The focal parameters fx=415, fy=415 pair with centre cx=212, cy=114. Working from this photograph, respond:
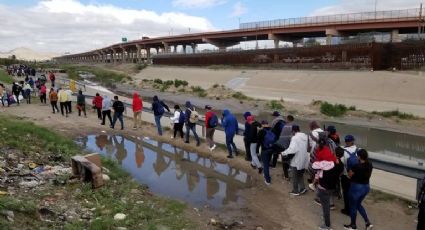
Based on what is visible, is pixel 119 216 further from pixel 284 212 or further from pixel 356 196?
pixel 356 196

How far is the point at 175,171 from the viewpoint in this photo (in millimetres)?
12055

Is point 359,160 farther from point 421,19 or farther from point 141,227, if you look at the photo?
point 421,19

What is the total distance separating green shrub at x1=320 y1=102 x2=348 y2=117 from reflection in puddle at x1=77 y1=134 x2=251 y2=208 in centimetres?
1504

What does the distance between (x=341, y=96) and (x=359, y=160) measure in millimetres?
26824

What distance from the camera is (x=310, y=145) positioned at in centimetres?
969

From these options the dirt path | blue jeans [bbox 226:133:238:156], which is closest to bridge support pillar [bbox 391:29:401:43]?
blue jeans [bbox 226:133:238:156]

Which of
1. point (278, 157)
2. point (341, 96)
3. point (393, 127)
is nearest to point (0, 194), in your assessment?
point (278, 157)

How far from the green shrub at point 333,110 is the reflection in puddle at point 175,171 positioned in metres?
15.0

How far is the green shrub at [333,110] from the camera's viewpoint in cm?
2694

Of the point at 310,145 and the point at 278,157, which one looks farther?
the point at 278,157

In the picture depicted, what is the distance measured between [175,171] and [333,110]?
17.9 metres

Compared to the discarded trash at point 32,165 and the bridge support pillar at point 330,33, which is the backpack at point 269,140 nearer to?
the discarded trash at point 32,165

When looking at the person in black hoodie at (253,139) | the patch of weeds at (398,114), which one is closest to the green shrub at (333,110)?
the patch of weeds at (398,114)

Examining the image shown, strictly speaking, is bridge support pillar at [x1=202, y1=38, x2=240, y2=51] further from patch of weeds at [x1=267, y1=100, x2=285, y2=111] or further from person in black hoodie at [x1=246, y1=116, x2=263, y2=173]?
person in black hoodie at [x1=246, y1=116, x2=263, y2=173]
